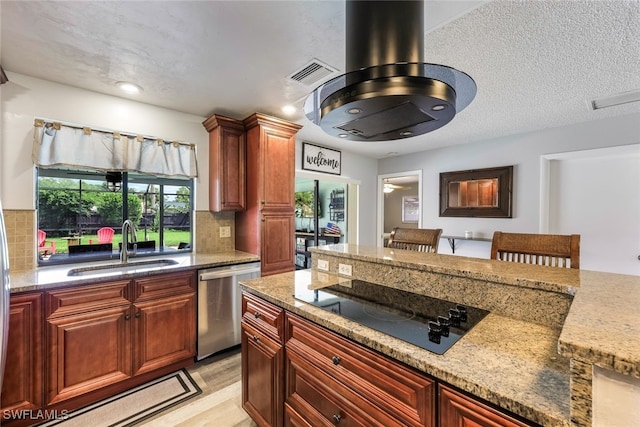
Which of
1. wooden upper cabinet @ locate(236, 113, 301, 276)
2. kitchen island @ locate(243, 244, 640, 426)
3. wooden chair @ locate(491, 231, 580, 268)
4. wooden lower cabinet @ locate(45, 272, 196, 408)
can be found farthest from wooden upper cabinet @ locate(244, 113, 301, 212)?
wooden chair @ locate(491, 231, 580, 268)

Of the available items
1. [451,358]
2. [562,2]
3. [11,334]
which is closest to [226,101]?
[11,334]

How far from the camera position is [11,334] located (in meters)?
1.72

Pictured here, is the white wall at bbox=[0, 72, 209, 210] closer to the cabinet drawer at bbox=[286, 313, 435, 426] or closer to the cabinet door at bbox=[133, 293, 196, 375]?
the cabinet door at bbox=[133, 293, 196, 375]

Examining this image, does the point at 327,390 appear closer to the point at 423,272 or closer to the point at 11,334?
the point at 423,272

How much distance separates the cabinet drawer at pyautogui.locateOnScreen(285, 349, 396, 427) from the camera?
40.6 inches

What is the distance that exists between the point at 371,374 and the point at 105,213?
2932 millimetres

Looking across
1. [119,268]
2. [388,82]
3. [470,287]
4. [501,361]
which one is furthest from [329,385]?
[119,268]

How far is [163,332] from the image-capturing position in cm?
231

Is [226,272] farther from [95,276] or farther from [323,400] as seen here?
[323,400]

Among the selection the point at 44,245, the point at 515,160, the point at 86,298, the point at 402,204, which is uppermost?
the point at 515,160

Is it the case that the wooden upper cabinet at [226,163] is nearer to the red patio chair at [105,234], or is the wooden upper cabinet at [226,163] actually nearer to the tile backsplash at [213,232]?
the tile backsplash at [213,232]

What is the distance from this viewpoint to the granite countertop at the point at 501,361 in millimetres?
686

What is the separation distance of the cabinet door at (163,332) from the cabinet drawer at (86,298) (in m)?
0.16

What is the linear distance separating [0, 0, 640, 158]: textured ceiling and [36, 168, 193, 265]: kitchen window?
848 mm
